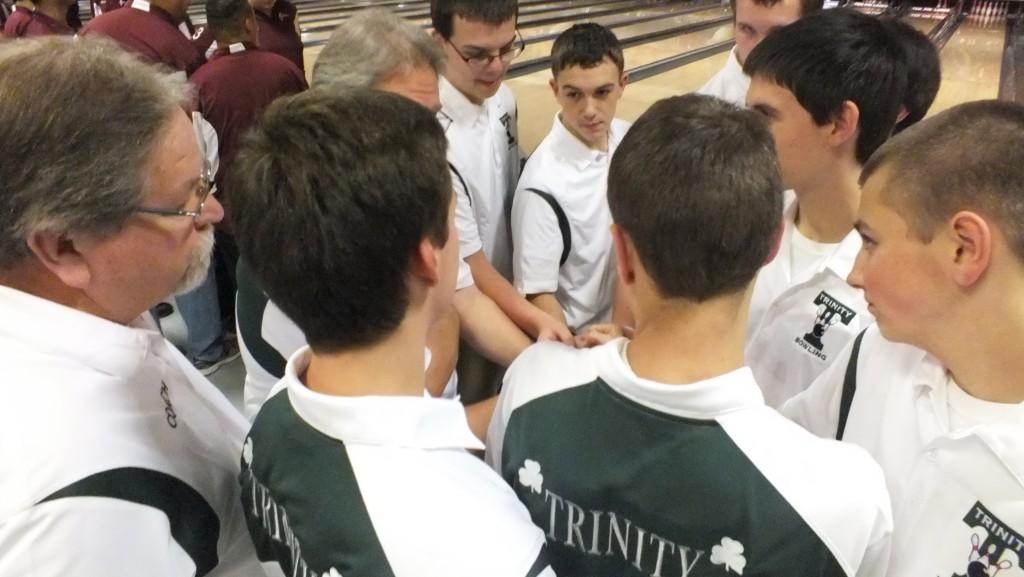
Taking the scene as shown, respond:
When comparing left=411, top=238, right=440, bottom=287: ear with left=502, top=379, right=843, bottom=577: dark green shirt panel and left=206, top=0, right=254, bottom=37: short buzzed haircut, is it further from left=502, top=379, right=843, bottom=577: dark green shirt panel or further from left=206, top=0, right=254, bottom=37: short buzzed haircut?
left=206, top=0, right=254, bottom=37: short buzzed haircut

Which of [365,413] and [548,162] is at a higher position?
[365,413]

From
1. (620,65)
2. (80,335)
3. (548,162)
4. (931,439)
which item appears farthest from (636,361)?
(620,65)

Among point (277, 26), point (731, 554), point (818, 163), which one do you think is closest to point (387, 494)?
point (731, 554)

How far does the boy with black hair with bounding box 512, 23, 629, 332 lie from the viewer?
170 centimetres

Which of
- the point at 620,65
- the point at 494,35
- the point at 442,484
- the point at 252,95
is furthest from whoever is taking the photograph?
the point at 252,95

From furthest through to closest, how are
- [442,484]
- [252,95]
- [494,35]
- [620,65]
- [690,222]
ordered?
1. [252,95]
2. [620,65]
3. [494,35]
4. [690,222]
5. [442,484]

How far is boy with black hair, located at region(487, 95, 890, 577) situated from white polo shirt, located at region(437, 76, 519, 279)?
0.84 metres

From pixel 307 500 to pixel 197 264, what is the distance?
15.3 inches

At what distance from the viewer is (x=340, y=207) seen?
2.16 feet

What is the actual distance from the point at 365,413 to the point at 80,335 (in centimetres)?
36

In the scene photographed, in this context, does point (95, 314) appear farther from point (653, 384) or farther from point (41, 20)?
point (41, 20)

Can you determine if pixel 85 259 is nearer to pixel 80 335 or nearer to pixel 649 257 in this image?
pixel 80 335

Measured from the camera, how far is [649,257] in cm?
79

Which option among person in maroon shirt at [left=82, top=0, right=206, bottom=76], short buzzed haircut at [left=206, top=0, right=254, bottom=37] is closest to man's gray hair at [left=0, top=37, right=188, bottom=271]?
short buzzed haircut at [left=206, top=0, right=254, bottom=37]
